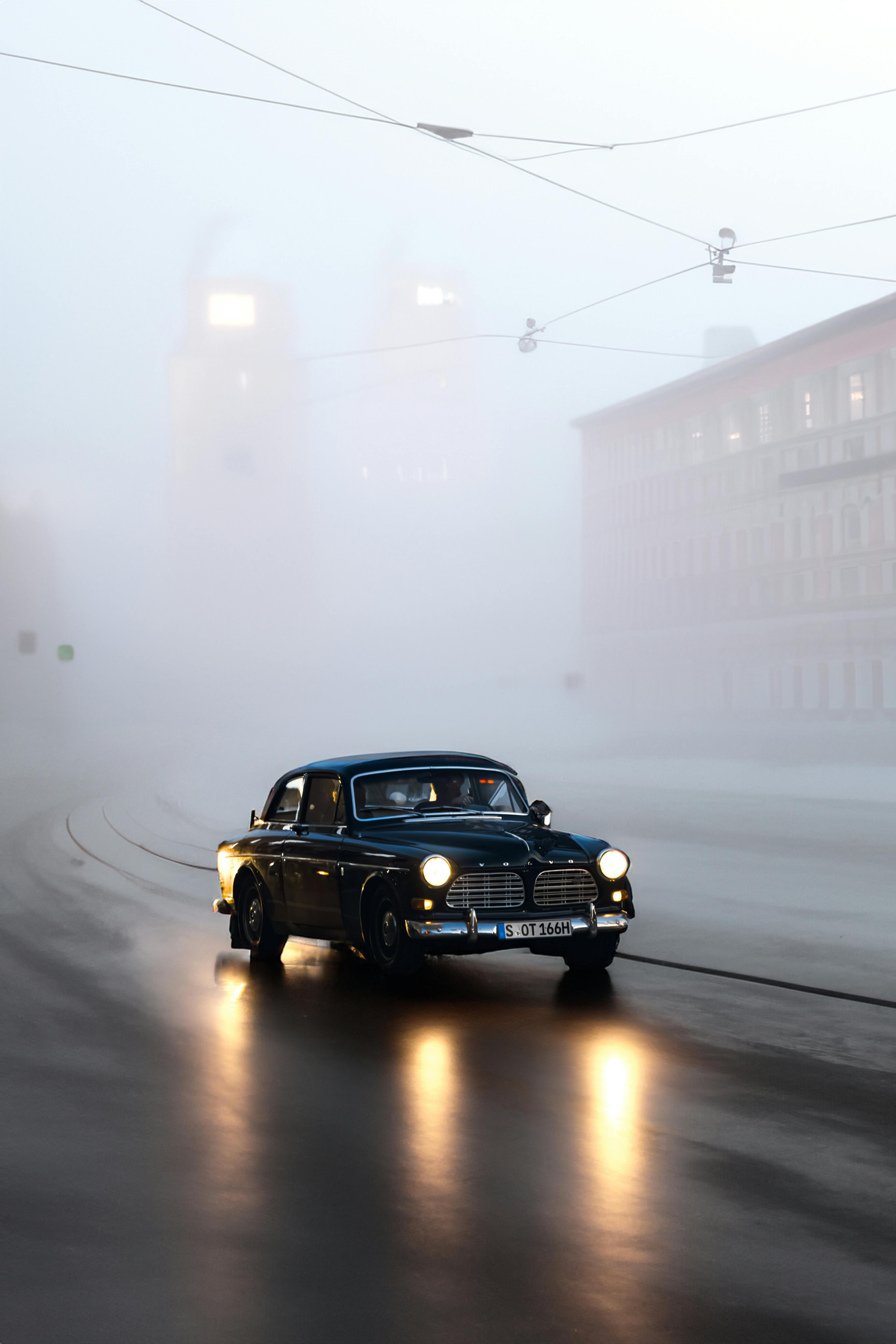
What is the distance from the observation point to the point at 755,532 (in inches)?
2606

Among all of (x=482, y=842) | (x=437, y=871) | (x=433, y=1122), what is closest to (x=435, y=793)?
(x=482, y=842)

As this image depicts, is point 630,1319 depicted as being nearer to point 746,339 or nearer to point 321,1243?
point 321,1243

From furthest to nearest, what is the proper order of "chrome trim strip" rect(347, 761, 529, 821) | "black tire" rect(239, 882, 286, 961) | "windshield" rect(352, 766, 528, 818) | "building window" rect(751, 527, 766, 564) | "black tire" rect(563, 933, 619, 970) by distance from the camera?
"building window" rect(751, 527, 766, 564)
"black tire" rect(239, 882, 286, 961)
"windshield" rect(352, 766, 528, 818)
"chrome trim strip" rect(347, 761, 529, 821)
"black tire" rect(563, 933, 619, 970)

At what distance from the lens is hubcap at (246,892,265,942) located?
12.5 metres

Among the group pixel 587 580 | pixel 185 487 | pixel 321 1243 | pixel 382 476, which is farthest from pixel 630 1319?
pixel 185 487

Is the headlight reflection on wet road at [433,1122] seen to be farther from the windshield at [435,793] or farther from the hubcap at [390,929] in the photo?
the windshield at [435,793]

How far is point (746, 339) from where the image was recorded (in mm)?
128625

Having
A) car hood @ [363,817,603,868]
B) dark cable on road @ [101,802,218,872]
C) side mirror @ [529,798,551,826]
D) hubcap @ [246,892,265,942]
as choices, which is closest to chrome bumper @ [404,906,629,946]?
car hood @ [363,817,603,868]

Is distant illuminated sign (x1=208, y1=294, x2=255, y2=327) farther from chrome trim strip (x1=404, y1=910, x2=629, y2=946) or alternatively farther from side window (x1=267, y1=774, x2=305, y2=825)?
chrome trim strip (x1=404, y1=910, x2=629, y2=946)

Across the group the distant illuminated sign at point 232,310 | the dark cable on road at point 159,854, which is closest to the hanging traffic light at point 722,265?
the dark cable on road at point 159,854

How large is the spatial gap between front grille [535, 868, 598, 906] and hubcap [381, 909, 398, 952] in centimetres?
99

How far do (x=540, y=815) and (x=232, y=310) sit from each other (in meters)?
171

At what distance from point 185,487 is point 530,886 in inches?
6783

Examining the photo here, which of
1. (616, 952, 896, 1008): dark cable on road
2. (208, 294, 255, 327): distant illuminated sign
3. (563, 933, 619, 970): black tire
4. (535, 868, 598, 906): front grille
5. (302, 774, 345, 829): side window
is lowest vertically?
(616, 952, 896, 1008): dark cable on road
